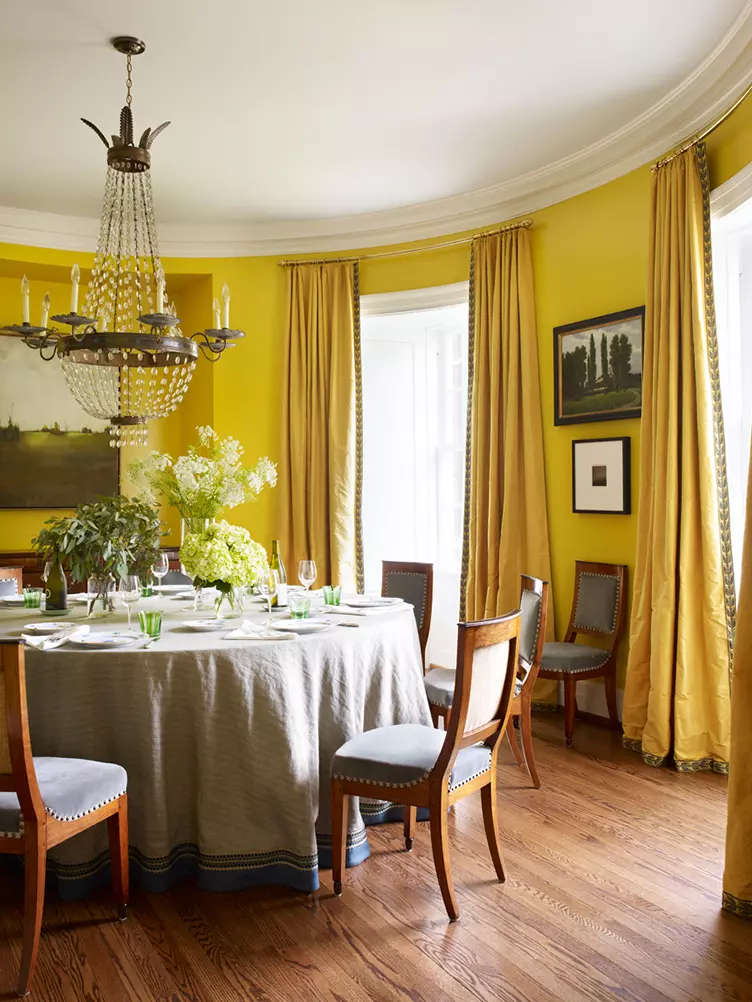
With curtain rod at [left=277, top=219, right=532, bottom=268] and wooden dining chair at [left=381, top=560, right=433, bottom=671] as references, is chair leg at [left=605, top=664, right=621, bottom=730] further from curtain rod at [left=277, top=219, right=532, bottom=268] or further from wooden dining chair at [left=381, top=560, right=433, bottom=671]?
curtain rod at [left=277, top=219, right=532, bottom=268]

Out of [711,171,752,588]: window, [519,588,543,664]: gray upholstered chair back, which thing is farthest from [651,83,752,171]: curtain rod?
[519,588,543,664]: gray upholstered chair back

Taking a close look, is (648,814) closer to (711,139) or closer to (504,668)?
(504,668)

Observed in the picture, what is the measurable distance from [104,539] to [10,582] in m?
1.43

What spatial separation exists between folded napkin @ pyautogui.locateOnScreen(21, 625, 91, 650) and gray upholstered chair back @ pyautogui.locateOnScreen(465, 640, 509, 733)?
1.42 metres

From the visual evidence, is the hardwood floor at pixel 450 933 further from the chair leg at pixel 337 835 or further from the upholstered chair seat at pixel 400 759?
the upholstered chair seat at pixel 400 759


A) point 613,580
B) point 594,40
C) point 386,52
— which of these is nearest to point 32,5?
point 386,52

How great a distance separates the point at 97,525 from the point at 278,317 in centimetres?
340

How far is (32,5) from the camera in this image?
11.1 ft

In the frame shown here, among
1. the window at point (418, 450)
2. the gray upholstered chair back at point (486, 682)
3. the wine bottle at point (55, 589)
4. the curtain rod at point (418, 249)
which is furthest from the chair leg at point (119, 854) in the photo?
the curtain rod at point (418, 249)

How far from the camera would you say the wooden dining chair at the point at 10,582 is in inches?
176

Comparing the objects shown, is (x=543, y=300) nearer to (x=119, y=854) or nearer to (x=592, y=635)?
(x=592, y=635)

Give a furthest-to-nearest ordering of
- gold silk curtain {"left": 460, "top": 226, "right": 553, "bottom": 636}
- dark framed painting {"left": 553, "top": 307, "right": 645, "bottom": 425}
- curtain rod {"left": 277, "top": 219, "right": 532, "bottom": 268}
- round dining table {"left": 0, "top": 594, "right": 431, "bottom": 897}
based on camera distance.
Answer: curtain rod {"left": 277, "top": 219, "right": 532, "bottom": 268}
gold silk curtain {"left": 460, "top": 226, "right": 553, "bottom": 636}
dark framed painting {"left": 553, "top": 307, "right": 645, "bottom": 425}
round dining table {"left": 0, "top": 594, "right": 431, "bottom": 897}

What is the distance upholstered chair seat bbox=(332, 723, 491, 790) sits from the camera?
275 centimetres

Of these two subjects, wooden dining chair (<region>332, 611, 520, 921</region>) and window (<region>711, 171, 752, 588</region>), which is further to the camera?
window (<region>711, 171, 752, 588</region>)
